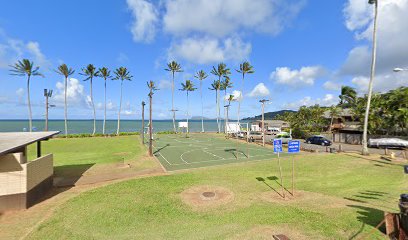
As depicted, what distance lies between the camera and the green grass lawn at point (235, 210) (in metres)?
9.21

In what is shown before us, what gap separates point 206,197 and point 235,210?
2.60 metres

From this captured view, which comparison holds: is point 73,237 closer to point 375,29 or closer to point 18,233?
point 18,233

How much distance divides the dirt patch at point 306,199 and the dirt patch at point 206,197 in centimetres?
236

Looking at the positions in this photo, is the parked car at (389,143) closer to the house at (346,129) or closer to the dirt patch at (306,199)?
the house at (346,129)

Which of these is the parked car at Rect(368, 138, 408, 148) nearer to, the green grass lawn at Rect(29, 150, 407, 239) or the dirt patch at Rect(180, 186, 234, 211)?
the green grass lawn at Rect(29, 150, 407, 239)

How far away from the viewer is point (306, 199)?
12617mm

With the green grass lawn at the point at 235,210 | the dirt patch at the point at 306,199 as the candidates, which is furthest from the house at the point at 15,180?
the dirt patch at the point at 306,199

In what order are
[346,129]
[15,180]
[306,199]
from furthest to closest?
[346,129] → [306,199] → [15,180]

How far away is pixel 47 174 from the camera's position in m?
15.5

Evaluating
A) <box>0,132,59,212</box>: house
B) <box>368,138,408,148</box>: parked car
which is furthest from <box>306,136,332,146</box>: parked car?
<box>0,132,59,212</box>: house

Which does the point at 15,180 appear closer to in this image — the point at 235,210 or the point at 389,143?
the point at 235,210

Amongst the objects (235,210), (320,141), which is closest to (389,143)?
(320,141)

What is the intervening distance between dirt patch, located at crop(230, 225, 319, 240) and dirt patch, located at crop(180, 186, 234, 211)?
3426 mm

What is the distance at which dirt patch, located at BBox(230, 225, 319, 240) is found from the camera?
865cm
